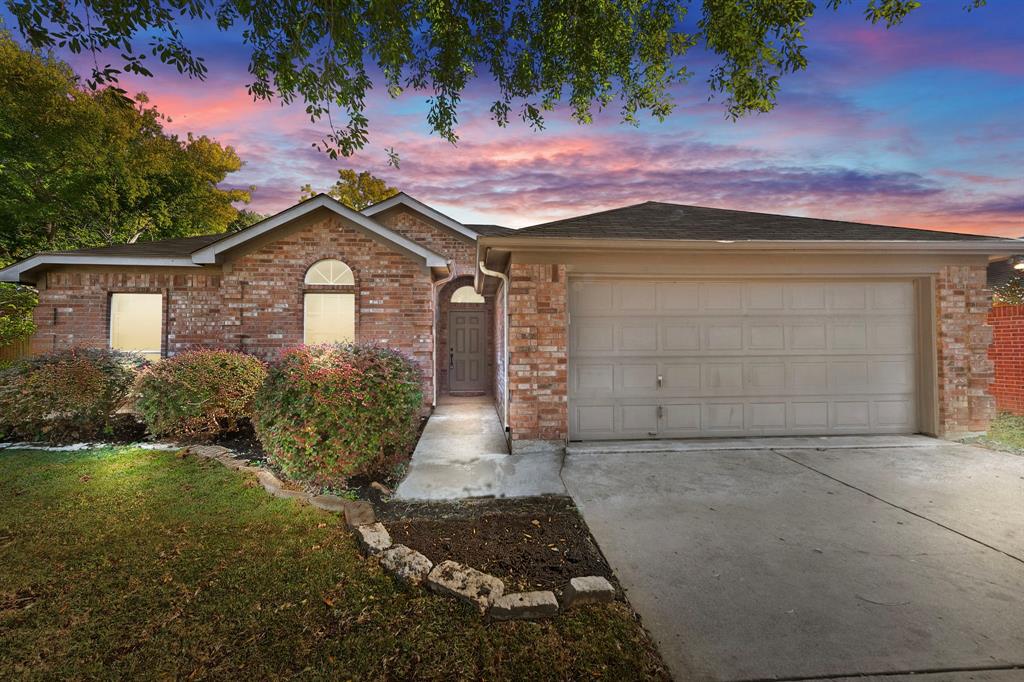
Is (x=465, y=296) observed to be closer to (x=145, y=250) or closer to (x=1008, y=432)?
(x=145, y=250)

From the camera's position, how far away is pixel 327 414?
14.6 feet

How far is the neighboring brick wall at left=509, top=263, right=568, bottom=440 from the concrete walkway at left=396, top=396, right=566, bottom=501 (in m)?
0.52

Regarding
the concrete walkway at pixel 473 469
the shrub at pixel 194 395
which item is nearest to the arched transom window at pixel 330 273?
the shrub at pixel 194 395

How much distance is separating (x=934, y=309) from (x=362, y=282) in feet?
31.9

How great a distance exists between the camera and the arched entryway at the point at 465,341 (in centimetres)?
1251

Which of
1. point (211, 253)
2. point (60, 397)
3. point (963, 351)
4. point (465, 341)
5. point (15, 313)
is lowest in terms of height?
point (60, 397)

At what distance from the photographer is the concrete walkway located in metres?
4.36

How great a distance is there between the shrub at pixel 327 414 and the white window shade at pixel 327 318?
4601 millimetres

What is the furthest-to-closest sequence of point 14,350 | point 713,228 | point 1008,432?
1. point 14,350
2. point 713,228
3. point 1008,432

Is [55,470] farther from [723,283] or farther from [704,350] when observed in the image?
[723,283]

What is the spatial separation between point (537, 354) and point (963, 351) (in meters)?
6.09

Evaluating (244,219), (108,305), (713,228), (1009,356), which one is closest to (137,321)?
(108,305)

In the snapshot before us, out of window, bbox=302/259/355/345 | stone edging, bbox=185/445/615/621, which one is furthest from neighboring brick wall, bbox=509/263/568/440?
window, bbox=302/259/355/345

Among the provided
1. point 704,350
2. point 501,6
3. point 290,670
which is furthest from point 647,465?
point 501,6
